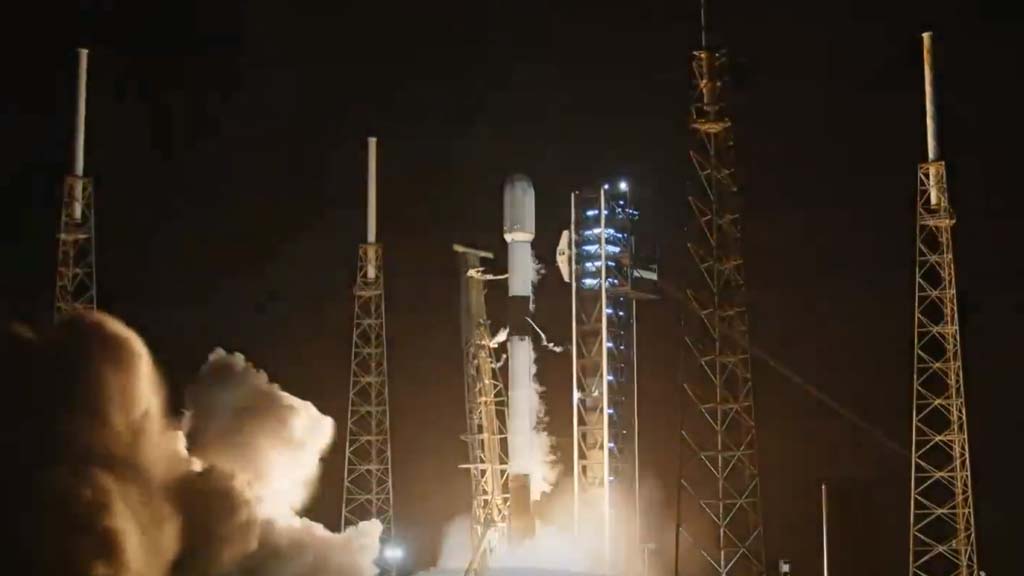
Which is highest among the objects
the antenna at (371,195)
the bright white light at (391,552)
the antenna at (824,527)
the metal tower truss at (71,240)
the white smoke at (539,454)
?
the antenna at (371,195)

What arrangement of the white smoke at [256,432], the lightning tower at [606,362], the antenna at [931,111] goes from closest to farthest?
the antenna at [931,111], the white smoke at [256,432], the lightning tower at [606,362]

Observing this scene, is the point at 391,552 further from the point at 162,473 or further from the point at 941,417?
the point at 941,417

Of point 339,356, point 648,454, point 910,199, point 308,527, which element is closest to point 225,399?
point 308,527

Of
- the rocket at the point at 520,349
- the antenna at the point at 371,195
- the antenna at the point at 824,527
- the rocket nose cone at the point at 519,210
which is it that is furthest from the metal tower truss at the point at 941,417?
the antenna at the point at 371,195

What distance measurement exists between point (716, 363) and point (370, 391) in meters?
8.10

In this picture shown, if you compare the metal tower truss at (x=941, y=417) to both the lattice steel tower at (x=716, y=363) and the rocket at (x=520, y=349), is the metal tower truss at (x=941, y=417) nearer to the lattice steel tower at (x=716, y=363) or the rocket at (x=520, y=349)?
the lattice steel tower at (x=716, y=363)

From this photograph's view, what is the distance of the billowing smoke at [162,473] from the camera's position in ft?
74.5

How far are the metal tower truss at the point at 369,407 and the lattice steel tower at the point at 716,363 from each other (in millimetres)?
6656

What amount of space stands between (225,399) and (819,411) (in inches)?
509

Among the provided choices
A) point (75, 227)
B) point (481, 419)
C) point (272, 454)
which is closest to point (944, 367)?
point (481, 419)

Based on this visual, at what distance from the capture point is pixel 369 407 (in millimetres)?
30234

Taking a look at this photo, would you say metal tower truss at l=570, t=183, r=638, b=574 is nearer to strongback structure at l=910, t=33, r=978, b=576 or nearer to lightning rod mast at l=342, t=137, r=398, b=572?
lightning rod mast at l=342, t=137, r=398, b=572

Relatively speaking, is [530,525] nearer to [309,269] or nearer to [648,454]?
[648,454]

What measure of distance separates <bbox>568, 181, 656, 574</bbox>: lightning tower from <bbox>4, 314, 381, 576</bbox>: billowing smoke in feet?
16.0
